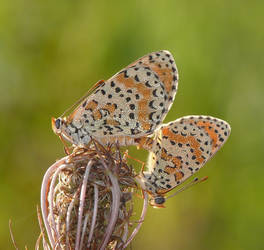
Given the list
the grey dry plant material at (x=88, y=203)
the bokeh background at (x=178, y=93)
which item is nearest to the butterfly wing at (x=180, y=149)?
the grey dry plant material at (x=88, y=203)

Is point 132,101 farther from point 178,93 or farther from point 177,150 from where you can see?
point 178,93

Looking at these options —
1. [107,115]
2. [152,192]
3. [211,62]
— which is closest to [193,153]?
[152,192]

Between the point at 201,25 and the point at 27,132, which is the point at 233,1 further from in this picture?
the point at 27,132

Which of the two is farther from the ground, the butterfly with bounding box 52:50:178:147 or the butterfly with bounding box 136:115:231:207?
the butterfly with bounding box 52:50:178:147

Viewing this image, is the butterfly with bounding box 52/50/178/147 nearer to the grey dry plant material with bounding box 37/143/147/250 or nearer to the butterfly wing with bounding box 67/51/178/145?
the butterfly wing with bounding box 67/51/178/145

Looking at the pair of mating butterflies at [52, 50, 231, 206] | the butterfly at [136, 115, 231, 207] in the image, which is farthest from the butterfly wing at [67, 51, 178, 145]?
the butterfly at [136, 115, 231, 207]

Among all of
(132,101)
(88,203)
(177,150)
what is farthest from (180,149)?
(88,203)
